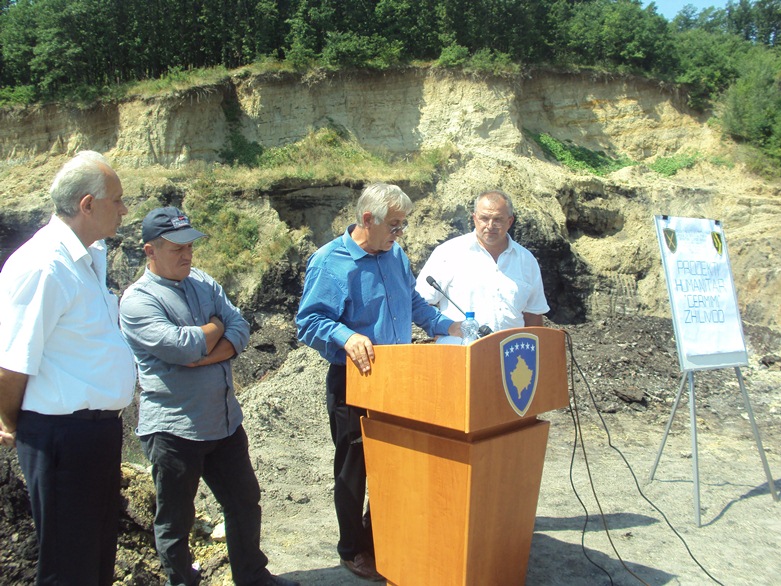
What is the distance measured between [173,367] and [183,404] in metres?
0.19

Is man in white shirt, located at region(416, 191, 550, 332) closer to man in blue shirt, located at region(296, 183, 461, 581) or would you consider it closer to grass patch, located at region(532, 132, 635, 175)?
man in blue shirt, located at region(296, 183, 461, 581)

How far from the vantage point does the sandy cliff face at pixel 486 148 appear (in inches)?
653

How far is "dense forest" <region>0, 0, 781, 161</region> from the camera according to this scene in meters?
20.4

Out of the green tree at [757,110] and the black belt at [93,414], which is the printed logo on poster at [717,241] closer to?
the black belt at [93,414]

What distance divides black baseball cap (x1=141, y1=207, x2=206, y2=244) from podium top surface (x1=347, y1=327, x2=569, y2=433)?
109cm

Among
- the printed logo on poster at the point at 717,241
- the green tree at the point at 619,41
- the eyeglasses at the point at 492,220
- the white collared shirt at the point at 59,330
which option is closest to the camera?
the white collared shirt at the point at 59,330

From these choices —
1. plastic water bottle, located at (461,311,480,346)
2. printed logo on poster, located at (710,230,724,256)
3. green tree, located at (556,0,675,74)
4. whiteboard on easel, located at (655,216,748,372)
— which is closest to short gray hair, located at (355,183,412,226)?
plastic water bottle, located at (461,311,480,346)

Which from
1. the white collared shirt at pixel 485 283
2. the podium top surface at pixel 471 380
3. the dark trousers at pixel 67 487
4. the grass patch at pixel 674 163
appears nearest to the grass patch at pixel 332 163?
the grass patch at pixel 674 163

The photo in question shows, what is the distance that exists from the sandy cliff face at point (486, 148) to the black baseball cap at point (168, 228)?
1306cm

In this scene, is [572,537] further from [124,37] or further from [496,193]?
[124,37]

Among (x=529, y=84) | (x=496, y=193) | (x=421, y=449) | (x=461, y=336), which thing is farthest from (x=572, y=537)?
(x=529, y=84)

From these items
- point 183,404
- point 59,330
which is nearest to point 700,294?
point 183,404

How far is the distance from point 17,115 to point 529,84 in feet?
56.2

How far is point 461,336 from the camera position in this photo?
3770 mm
